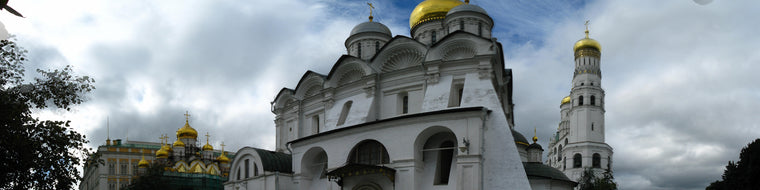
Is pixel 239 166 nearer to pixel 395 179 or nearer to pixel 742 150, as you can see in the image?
pixel 395 179

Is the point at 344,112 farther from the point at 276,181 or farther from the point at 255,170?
the point at 255,170

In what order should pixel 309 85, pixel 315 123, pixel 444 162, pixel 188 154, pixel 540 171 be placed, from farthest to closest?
pixel 188 154
pixel 309 85
pixel 315 123
pixel 540 171
pixel 444 162

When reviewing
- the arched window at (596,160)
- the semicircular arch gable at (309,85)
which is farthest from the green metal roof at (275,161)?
the arched window at (596,160)

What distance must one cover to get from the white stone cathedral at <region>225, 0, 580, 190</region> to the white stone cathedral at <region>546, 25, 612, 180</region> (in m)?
37.6

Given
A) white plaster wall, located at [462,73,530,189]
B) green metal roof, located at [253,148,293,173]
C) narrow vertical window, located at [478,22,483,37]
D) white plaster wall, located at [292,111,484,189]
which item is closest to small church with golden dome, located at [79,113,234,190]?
green metal roof, located at [253,148,293,173]

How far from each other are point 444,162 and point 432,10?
10663mm

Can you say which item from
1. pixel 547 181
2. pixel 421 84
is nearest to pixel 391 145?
pixel 421 84

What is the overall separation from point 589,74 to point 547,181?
4331 cm

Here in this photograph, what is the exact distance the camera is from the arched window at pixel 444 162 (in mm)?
18547

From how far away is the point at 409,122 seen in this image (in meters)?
18.6

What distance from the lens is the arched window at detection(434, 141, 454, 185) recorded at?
60.8 feet

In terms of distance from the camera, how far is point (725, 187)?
2247cm

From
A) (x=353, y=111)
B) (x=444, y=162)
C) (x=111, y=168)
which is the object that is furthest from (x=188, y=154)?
(x=444, y=162)

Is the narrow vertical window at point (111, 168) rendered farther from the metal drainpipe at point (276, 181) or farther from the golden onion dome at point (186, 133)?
the metal drainpipe at point (276, 181)
